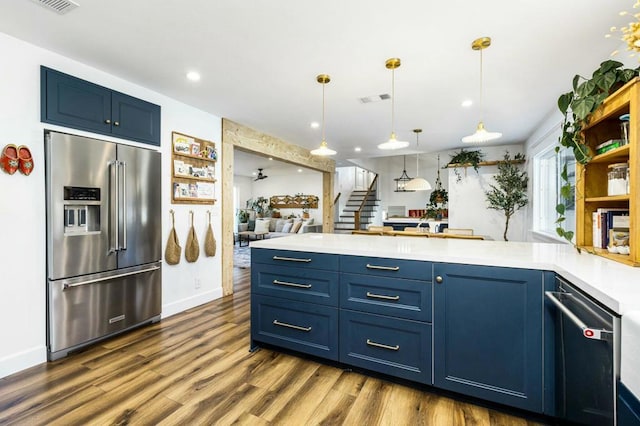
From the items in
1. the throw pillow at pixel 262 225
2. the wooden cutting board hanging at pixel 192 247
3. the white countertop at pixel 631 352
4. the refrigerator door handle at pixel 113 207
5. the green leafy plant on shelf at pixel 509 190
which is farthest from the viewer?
the throw pillow at pixel 262 225

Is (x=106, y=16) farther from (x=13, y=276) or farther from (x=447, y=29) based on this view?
(x=447, y=29)

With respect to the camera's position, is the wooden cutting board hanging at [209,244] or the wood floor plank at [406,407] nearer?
the wood floor plank at [406,407]

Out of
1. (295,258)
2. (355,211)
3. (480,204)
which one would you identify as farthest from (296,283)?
(355,211)

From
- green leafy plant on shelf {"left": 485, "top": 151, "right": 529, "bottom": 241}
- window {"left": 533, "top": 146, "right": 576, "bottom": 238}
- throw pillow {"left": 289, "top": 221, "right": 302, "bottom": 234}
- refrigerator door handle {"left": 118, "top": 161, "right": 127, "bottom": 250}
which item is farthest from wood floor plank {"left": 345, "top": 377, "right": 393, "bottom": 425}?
throw pillow {"left": 289, "top": 221, "right": 302, "bottom": 234}

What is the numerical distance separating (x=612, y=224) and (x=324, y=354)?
6.72ft

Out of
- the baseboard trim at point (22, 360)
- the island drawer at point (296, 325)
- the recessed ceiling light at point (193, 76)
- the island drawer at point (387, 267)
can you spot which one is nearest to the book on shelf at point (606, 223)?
the island drawer at point (387, 267)

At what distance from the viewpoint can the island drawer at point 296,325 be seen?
224 centimetres

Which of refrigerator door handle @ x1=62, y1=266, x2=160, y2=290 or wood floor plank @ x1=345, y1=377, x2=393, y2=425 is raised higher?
refrigerator door handle @ x1=62, y1=266, x2=160, y2=290

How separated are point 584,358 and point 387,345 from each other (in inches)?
40.9

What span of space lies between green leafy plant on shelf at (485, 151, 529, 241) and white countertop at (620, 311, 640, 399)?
17.7ft

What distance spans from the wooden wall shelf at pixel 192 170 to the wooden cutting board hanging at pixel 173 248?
0.30 meters

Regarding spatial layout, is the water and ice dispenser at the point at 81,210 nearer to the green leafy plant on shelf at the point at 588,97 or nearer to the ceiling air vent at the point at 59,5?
the ceiling air vent at the point at 59,5

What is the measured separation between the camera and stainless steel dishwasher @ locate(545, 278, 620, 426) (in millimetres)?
1088

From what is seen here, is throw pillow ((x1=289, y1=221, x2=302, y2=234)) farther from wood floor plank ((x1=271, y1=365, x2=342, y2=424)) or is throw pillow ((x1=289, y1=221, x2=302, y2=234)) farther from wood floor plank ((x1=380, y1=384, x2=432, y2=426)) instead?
wood floor plank ((x1=380, y1=384, x2=432, y2=426))
